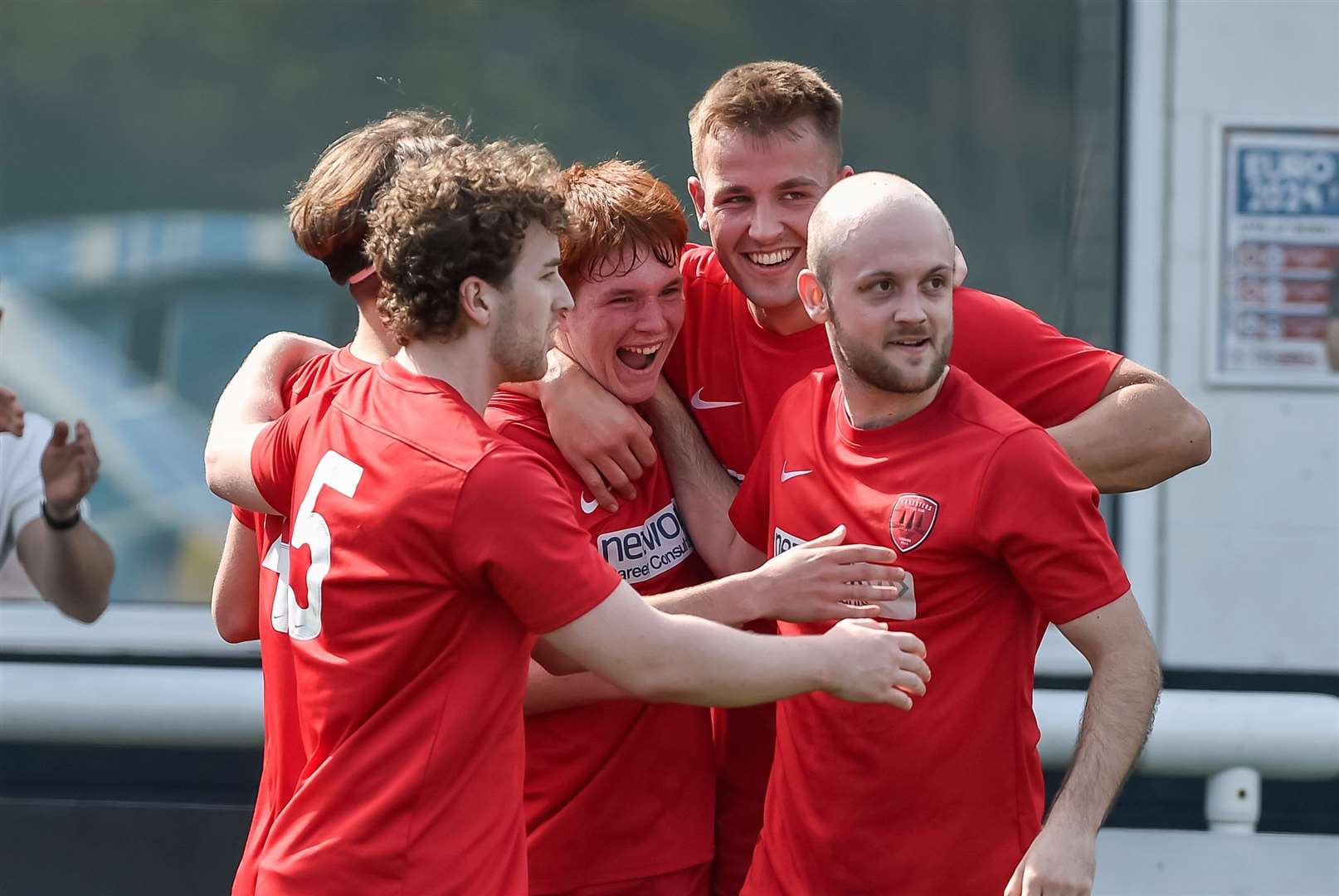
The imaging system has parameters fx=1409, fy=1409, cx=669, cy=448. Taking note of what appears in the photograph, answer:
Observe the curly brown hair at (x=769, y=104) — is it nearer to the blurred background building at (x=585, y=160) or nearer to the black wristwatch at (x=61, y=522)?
the blurred background building at (x=585, y=160)

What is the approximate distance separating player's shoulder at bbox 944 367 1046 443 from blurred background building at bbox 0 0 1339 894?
6.00 ft

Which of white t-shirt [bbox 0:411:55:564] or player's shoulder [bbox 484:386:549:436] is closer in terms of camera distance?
player's shoulder [bbox 484:386:549:436]

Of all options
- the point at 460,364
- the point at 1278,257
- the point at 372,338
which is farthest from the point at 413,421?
the point at 1278,257

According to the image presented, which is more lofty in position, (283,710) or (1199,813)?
(283,710)

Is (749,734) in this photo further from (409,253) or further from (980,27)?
(980,27)

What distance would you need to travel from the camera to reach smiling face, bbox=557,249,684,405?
7.07 feet

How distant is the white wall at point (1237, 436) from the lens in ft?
11.5

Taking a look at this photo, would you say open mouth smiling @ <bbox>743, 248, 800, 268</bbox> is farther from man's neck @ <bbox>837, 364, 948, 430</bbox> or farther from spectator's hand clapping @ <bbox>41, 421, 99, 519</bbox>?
spectator's hand clapping @ <bbox>41, 421, 99, 519</bbox>

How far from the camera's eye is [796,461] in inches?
78.1

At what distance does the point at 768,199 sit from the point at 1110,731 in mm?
956

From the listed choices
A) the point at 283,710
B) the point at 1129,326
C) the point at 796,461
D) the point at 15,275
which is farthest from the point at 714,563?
the point at 15,275

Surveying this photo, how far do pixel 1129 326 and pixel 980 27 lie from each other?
88 centimetres

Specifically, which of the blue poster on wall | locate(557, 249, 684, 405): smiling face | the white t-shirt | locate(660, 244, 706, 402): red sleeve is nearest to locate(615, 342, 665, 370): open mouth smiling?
locate(557, 249, 684, 405): smiling face

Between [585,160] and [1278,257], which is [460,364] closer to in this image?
[585,160]
